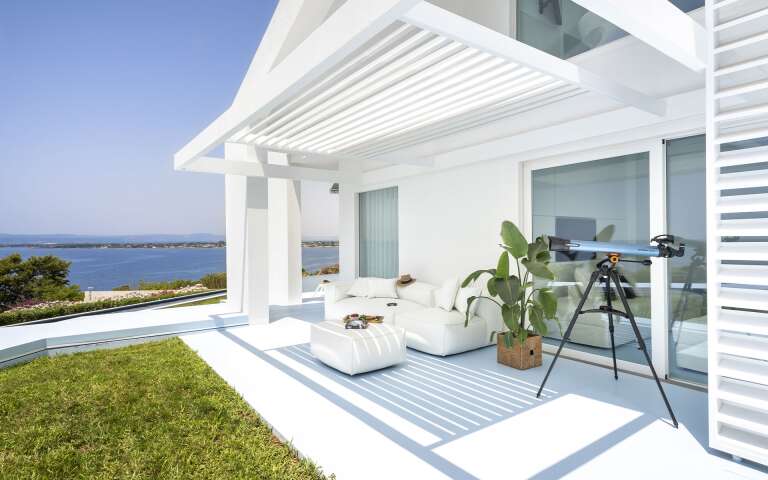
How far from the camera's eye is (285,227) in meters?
9.27

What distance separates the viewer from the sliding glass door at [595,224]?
4430mm

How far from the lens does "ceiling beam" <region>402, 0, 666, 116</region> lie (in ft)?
7.93

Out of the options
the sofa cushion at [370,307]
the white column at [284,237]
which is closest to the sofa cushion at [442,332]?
the sofa cushion at [370,307]

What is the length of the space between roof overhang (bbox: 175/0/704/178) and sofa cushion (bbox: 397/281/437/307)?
2369 mm

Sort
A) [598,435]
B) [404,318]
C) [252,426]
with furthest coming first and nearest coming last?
1. [404,318]
2. [252,426]
3. [598,435]

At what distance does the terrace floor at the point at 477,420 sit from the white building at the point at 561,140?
442 mm

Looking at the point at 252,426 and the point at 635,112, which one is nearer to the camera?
the point at 252,426

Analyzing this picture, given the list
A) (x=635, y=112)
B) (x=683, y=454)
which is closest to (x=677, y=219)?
(x=635, y=112)

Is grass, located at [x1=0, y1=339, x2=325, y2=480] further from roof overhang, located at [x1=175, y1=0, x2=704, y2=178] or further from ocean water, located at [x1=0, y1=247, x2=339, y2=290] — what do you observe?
ocean water, located at [x1=0, y1=247, x2=339, y2=290]

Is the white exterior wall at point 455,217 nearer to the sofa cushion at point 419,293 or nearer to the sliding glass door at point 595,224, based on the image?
the sofa cushion at point 419,293

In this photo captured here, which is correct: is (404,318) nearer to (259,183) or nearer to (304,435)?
(304,435)

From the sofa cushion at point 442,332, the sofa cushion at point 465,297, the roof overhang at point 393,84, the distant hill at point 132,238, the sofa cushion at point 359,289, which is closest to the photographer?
the roof overhang at point 393,84

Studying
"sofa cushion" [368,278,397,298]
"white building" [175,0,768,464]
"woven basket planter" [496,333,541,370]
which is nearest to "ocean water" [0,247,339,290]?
"sofa cushion" [368,278,397,298]

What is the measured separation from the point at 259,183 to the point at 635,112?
5.62 metres
